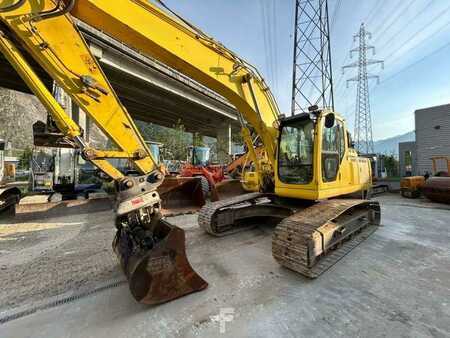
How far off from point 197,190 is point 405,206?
6.85 metres

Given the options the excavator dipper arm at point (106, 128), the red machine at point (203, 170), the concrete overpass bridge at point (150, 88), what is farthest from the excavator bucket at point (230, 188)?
the excavator dipper arm at point (106, 128)

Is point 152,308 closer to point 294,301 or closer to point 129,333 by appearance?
point 129,333

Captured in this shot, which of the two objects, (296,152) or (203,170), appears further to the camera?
(203,170)

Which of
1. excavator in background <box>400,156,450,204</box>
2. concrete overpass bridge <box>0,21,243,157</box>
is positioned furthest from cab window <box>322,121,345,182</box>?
excavator in background <box>400,156,450,204</box>

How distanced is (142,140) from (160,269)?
58.8 inches

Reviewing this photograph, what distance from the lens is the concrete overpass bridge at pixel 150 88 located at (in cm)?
1273

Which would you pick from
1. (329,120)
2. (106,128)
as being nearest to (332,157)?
(329,120)

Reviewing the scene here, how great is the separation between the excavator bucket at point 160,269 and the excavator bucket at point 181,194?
3.97 m

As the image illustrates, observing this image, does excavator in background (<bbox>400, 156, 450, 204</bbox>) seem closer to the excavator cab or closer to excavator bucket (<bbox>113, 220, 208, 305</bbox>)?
the excavator cab

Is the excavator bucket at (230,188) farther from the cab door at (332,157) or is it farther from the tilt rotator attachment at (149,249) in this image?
the tilt rotator attachment at (149,249)

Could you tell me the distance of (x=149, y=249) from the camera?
248cm

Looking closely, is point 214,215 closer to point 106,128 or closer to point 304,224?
point 304,224

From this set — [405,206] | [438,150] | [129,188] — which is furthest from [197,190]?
A: [438,150]

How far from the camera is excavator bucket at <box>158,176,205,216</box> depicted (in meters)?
6.77
